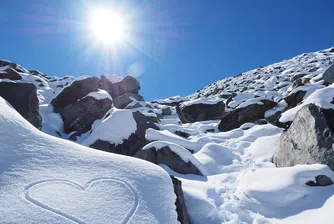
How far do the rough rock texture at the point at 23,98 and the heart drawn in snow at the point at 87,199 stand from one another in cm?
1113

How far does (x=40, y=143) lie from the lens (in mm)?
4469

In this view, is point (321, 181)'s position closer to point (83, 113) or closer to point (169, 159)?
point (169, 159)

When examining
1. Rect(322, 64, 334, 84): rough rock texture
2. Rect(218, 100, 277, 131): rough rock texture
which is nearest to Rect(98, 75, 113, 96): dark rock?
Rect(218, 100, 277, 131): rough rock texture

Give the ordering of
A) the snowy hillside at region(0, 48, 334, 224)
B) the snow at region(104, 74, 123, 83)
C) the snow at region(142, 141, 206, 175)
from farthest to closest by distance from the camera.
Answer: the snow at region(104, 74, 123, 83), the snow at region(142, 141, 206, 175), the snowy hillside at region(0, 48, 334, 224)

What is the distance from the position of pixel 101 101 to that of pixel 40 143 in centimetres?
1630

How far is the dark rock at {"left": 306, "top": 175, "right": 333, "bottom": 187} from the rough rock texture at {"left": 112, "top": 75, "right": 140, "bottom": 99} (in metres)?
31.3

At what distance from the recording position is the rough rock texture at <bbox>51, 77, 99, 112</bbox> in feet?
70.1

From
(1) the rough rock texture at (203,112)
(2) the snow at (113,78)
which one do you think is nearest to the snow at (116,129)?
(1) the rough rock texture at (203,112)

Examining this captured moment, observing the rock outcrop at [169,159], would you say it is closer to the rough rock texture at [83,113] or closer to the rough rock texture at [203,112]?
the rough rock texture at [83,113]

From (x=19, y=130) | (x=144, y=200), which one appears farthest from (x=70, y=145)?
(x=144, y=200)

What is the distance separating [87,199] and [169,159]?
615cm

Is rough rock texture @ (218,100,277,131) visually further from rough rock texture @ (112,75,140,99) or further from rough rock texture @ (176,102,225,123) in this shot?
rough rock texture @ (112,75,140,99)

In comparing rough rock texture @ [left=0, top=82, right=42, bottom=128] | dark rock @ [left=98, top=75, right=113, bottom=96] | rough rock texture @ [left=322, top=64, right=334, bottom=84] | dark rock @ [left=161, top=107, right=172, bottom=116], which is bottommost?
rough rock texture @ [left=0, top=82, right=42, bottom=128]

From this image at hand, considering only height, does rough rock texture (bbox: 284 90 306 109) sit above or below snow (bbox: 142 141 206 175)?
above
